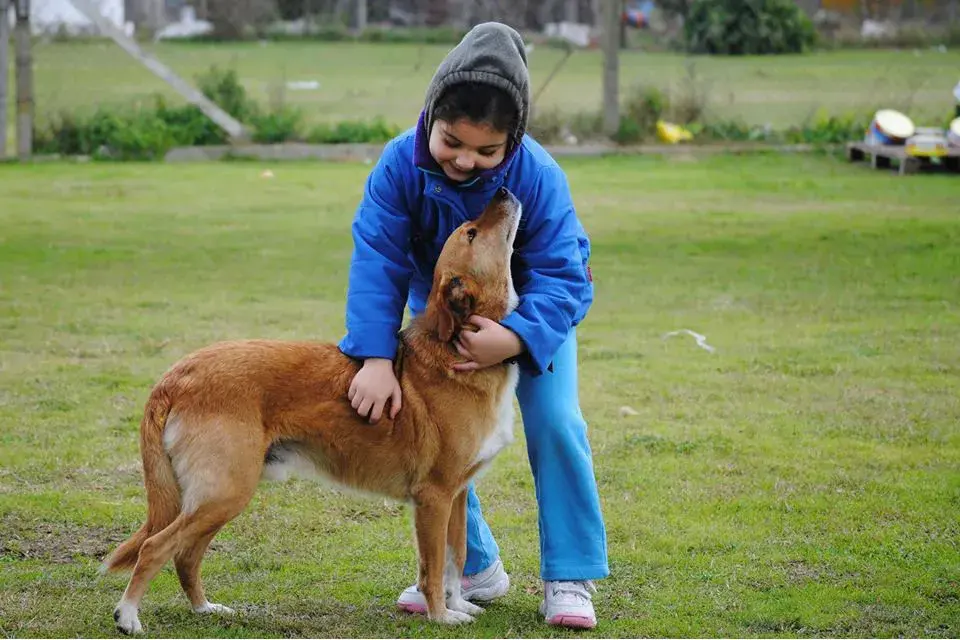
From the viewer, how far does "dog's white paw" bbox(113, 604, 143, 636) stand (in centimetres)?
430

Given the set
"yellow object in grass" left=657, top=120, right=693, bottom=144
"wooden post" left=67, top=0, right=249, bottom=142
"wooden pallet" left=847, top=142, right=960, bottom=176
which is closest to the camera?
"wooden pallet" left=847, top=142, right=960, bottom=176

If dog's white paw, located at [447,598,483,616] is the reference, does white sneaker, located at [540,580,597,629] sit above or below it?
above

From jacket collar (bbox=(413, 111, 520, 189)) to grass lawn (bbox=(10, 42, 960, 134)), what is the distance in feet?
53.4

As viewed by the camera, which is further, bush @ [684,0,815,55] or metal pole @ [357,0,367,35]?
bush @ [684,0,815,55]

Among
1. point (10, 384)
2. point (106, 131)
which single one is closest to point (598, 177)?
point (106, 131)

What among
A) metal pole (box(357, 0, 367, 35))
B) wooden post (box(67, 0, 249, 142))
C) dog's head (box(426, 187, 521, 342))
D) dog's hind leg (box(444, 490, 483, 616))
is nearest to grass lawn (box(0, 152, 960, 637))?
dog's hind leg (box(444, 490, 483, 616))

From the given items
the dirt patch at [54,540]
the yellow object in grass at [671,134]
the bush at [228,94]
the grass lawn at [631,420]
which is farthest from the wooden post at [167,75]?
the dirt patch at [54,540]

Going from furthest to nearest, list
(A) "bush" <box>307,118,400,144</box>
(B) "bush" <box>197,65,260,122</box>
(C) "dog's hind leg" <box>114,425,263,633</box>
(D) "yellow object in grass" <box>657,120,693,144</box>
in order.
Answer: (D) "yellow object in grass" <box>657,120,693,144</box> → (A) "bush" <box>307,118,400,144</box> → (B) "bush" <box>197,65,260,122</box> → (C) "dog's hind leg" <box>114,425,263,633</box>

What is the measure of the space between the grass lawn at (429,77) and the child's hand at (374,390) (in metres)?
16.4

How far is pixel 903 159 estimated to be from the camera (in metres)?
17.7

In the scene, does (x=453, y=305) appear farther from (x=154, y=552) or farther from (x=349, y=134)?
(x=349, y=134)

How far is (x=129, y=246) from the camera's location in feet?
41.3

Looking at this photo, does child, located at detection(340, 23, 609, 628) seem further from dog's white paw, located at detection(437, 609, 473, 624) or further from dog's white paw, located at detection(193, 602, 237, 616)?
dog's white paw, located at detection(193, 602, 237, 616)

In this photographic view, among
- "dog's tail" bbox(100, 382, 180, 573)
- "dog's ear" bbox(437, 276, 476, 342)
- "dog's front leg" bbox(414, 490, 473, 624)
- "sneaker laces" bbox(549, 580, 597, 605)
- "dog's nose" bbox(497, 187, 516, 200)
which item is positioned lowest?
"sneaker laces" bbox(549, 580, 597, 605)
